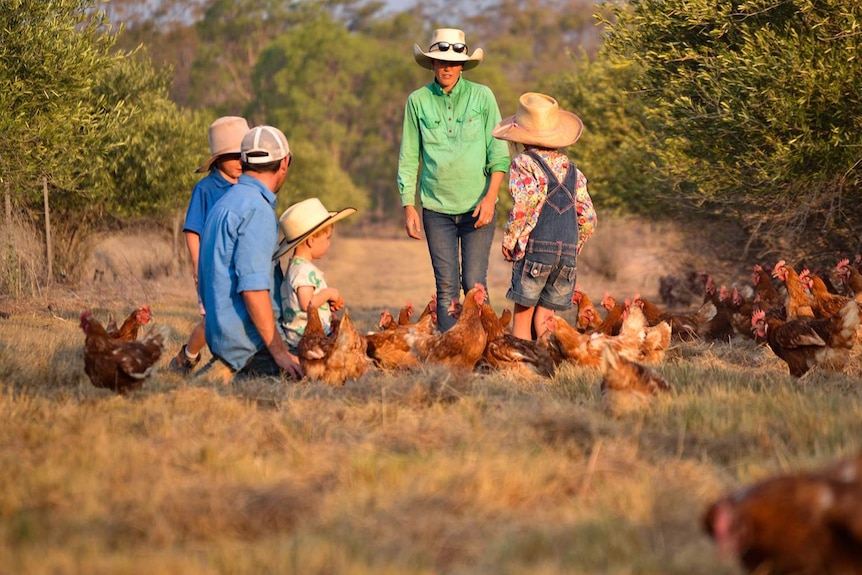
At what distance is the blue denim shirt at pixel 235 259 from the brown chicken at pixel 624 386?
221cm

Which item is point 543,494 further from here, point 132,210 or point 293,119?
point 293,119

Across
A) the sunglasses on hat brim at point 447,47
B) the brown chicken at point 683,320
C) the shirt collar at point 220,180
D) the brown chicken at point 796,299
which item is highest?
the sunglasses on hat brim at point 447,47

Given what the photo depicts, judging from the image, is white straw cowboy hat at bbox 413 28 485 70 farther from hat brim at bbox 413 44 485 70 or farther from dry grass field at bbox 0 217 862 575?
dry grass field at bbox 0 217 862 575

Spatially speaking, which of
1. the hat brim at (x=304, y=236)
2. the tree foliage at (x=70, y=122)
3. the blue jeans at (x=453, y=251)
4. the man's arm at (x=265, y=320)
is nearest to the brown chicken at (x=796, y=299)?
the blue jeans at (x=453, y=251)

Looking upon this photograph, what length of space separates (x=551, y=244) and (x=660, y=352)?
1.32 metres

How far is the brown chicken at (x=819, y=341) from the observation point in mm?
6895

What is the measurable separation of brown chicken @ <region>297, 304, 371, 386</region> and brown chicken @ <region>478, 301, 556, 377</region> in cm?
120

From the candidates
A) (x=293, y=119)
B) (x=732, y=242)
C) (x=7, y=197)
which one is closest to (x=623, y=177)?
(x=732, y=242)

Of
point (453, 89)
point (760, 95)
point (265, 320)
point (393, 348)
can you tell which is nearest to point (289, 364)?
point (265, 320)

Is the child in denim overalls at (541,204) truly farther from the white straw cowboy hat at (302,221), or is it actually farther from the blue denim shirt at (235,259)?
the blue denim shirt at (235,259)

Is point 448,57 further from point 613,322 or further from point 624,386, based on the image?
point 624,386

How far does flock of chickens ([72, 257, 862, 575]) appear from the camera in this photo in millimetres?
2908

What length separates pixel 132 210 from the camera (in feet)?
55.1

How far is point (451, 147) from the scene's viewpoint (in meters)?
8.01
